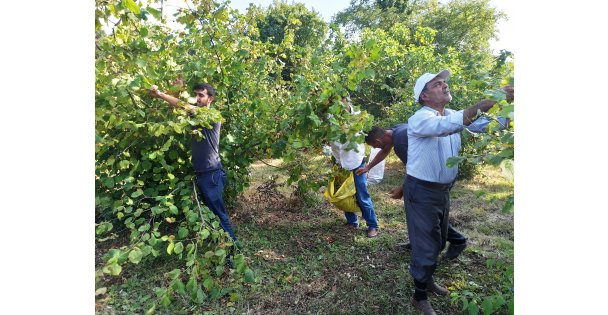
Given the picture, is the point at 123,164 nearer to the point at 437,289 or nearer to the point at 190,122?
the point at 190,122

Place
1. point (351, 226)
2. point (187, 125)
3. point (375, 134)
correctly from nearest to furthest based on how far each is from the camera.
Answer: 1. point (187, 125)
2. point (375, 134)
3. point (351, 226)

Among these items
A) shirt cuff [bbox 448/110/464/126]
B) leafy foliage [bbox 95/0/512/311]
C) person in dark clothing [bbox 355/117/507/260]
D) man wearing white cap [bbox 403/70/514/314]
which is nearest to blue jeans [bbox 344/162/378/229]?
person in dark clothing [bbox 355/117/507/260]

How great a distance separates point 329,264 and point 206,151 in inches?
60.8

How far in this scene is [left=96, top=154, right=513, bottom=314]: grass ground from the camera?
2656 mm

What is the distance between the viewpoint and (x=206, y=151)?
2.97m

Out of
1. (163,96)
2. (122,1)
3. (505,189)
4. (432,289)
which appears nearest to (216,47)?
(163,96)

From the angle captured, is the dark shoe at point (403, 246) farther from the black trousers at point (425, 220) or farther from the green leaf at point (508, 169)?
the green leaf at point (508, 169)

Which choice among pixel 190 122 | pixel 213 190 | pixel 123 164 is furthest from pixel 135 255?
pixel 213 190

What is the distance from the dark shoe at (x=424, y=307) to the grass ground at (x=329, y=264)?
0.22 ft

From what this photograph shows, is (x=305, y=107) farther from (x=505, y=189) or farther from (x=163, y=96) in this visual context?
(x=505, y=189)

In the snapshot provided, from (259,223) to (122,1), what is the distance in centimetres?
306

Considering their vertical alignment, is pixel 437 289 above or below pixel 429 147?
below

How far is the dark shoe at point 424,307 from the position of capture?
97.0 inches

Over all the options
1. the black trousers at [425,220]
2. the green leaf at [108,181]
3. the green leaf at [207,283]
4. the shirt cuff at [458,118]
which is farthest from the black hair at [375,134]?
the green leaf at [108,181]
